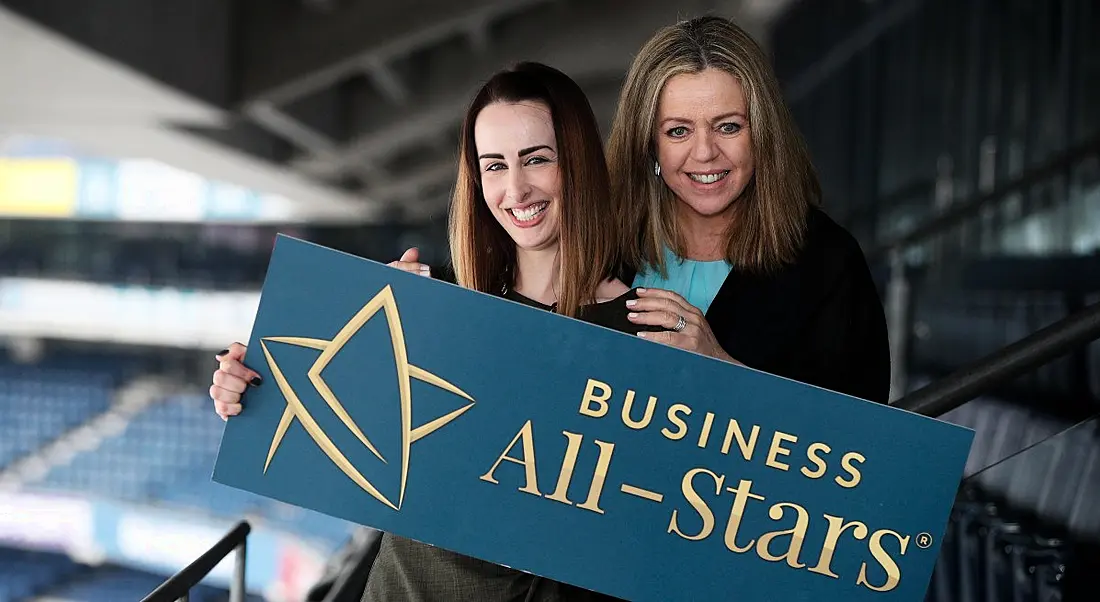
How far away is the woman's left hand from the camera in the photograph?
4.87 feet

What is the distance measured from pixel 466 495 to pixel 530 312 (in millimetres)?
282

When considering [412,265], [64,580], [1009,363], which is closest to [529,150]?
[412,265]

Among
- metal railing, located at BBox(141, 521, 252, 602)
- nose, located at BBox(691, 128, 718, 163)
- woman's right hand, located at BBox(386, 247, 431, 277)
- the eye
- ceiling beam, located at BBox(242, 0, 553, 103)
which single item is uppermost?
ceiling beam, located at BBox(242, 0, 553, 103)

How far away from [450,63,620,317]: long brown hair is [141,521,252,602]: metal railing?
2.28 feet

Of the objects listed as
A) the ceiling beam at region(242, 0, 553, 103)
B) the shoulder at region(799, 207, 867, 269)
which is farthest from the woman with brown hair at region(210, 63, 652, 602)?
the ceiling beam at region(242, 0, 553, 103)

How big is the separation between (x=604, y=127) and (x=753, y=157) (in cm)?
1510

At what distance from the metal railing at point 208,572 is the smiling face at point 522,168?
0.78 metres

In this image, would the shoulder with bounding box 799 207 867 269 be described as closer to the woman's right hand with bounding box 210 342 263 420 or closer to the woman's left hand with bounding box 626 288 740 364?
the woman's left hand with bounding box 626 288 740 364

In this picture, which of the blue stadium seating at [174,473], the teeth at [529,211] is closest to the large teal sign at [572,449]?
the teeth at [529,211]

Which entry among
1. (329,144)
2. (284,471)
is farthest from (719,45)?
(329,144)

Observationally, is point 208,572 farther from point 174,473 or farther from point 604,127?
point 174,473

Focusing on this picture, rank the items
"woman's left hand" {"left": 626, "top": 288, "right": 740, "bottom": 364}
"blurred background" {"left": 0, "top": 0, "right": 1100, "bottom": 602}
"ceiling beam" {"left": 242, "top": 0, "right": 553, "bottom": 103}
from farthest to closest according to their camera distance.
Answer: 1. "ceiling beam" {"left": 242, "top": 0, "right": 553, "bottom": 103}
2. "blurred background" {"left": 0, "top": 0, "right": 1100, "bottom": 602}
3. "woman's left hand" {"left": 626, "top": 288, "right": 740, "bottom": 364}

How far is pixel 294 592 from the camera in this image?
14938 millimetres

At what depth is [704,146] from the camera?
158 cm
